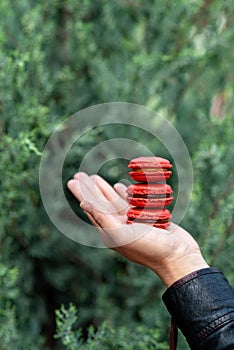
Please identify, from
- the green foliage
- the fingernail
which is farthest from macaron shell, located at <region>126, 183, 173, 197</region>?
the green foliage

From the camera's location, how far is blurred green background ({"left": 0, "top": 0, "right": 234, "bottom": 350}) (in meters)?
1.61

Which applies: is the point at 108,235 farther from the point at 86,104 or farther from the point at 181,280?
the point at 86,104

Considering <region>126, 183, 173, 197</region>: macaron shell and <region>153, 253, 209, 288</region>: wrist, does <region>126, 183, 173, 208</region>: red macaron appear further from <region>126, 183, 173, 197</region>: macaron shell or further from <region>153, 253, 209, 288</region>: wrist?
<region>153, 253, 209, 288</region>: wrist

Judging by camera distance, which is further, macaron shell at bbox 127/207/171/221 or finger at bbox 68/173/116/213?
finger at bbox 68/173/116/213

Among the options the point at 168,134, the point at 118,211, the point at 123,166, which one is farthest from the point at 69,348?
the point at 168,134

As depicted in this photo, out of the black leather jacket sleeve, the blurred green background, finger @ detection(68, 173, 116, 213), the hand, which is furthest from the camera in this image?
the blurred green background

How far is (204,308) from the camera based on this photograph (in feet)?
3.31

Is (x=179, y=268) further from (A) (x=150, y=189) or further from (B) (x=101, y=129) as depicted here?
(B) (x=101, y=129)

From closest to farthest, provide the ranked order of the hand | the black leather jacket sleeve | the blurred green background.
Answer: the black leather jacket sleeve, the hand, the blurred green background

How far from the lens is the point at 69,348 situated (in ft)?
4.57

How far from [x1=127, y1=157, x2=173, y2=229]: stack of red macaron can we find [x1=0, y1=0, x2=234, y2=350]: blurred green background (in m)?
0.46

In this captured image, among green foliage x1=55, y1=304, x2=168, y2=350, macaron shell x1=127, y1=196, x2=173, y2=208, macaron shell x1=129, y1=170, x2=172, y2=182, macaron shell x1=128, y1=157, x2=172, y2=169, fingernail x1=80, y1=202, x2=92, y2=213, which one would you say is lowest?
green foliage x1=55, y1=304, x2=168, y2=350

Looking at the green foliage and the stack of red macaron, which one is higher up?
the stack of red macaron

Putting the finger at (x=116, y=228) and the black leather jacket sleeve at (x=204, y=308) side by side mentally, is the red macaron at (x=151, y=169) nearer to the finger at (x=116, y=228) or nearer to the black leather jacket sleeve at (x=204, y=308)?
the finger at (x=116, y=228)
